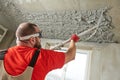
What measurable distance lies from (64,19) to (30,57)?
1.18m

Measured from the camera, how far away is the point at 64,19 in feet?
8.13

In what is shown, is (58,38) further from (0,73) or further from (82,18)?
(0,73)

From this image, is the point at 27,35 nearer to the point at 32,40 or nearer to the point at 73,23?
the point at 32,40

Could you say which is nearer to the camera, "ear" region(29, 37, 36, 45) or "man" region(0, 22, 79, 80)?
"man" region(0, 22, 79, 80)

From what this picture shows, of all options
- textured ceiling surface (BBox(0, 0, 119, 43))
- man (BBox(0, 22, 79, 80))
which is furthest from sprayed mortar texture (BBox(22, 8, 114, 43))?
man (BBox(0, 22, 79, 80))

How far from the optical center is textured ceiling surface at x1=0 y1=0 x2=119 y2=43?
2221 millimetres

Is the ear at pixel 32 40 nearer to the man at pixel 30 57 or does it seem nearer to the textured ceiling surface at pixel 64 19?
the man at pixel 30 57

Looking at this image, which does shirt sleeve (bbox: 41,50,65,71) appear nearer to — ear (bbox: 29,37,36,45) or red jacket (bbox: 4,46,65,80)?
red jacket (bbox: 4,46,65,80)

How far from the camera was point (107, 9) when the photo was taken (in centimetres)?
202

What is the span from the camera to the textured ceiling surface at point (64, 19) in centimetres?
222

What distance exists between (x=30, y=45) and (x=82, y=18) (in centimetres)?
96

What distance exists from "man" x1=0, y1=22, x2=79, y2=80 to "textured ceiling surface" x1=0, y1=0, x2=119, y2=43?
0.79m

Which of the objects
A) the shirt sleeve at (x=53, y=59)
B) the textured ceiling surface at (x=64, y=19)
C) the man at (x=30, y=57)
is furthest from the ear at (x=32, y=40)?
the textured ceiling surface at (x=64, y=19)

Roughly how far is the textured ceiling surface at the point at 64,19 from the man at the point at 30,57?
0.79 m
